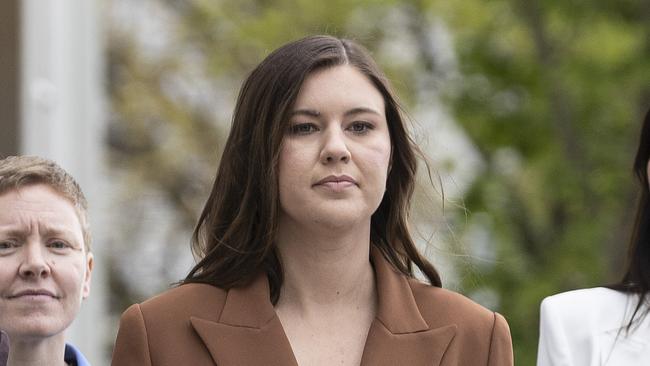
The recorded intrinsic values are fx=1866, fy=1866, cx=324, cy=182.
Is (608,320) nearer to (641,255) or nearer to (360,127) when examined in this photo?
(641,255)

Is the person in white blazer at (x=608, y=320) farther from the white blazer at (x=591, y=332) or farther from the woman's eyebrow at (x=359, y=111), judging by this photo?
the woman's eyebrow at (x=359, y=111)

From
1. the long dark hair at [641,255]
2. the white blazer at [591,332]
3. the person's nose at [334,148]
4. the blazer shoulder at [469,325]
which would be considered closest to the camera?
the person's nose at [334,148]

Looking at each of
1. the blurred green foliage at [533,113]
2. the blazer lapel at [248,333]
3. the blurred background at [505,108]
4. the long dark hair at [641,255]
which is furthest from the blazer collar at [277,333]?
the blurred green foliage at [533,113]

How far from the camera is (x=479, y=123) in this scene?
15.7m

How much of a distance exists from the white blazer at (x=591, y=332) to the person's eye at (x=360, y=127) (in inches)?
37.4

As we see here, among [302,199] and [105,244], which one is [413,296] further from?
[105,244]

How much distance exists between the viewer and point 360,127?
485cm

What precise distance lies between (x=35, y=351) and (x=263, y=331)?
0.59 metres

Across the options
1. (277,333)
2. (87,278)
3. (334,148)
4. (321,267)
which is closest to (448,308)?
(321,267)

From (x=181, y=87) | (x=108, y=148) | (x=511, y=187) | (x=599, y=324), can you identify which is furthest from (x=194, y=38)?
(x=599, y=324)

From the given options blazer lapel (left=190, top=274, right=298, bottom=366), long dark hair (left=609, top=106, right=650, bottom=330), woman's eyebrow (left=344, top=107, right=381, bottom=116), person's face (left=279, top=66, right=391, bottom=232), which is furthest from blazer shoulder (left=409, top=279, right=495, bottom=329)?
long dark hair (left=609, top=106, right=650, bottom=330)

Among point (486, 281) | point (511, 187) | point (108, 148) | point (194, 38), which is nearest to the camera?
point (486, 281)

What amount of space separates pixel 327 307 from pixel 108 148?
774 inches

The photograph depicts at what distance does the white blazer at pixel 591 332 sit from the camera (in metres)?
5.36
